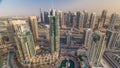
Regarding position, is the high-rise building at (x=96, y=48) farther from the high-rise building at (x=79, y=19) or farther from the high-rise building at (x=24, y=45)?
the high-rise building at (x=79, y=19)

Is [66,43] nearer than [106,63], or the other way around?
[106,63]

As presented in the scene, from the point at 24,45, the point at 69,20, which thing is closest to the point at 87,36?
the point at 24,45

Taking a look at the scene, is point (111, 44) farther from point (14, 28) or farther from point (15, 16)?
point (15, 16)

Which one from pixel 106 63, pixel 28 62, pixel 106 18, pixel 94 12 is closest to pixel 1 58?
pixel 28 62

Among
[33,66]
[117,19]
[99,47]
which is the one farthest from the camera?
[117,19]

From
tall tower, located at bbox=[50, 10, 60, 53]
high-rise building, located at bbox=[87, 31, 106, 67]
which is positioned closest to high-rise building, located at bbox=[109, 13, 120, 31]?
high-rise building, located at bbox=[87, 31, 106, 67]

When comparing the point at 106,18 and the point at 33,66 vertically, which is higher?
the point at 106,18

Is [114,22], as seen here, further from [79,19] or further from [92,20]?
[79,19]

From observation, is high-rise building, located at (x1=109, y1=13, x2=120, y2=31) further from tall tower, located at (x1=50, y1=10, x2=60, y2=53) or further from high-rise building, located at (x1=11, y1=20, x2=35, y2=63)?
high-rise building, located at (x1=11, y1=20, x2=35, y2=63)
